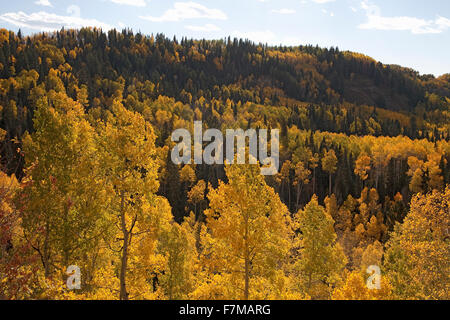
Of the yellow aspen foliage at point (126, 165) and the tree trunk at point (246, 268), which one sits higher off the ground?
the yellow aspen foliage at point (126, 165)

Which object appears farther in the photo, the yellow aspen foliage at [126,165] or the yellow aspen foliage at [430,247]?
the yellow aspen foliage at [430,247]

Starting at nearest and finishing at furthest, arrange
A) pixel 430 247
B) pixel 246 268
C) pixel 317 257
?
pixel 246 268
pixel 430 247
pixel 317 257

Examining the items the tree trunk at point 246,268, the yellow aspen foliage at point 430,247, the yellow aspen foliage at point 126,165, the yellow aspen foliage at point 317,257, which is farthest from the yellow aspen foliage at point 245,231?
the yellow aspen foliage at point 317,257

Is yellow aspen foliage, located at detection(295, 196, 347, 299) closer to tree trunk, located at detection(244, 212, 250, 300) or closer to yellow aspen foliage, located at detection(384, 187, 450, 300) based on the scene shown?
yellow aspen foliage, located at detection(384, 187, 450, 300)

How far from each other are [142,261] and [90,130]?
25.2ft

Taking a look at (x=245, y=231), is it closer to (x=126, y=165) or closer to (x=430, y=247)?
(x=126, y=165)

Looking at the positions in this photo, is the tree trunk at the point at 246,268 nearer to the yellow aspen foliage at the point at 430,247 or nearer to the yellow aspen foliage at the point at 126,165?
the yellow aspen foliage at the point at 126,165

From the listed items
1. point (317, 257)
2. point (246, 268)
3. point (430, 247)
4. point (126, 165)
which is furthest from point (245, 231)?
point (317, 257)

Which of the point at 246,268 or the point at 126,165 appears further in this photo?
the point at 246,268

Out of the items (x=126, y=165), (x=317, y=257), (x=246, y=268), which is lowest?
(x=317, y=257)

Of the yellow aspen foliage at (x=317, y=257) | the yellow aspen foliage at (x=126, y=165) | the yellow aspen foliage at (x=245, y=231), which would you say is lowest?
the yellow aspen foliage at (x=317, y=257)

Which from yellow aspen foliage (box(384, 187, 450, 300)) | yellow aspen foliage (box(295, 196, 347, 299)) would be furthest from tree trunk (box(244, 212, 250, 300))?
yellow aspen foliage (box(295, 196, 347, 299))

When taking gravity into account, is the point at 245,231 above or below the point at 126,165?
below
